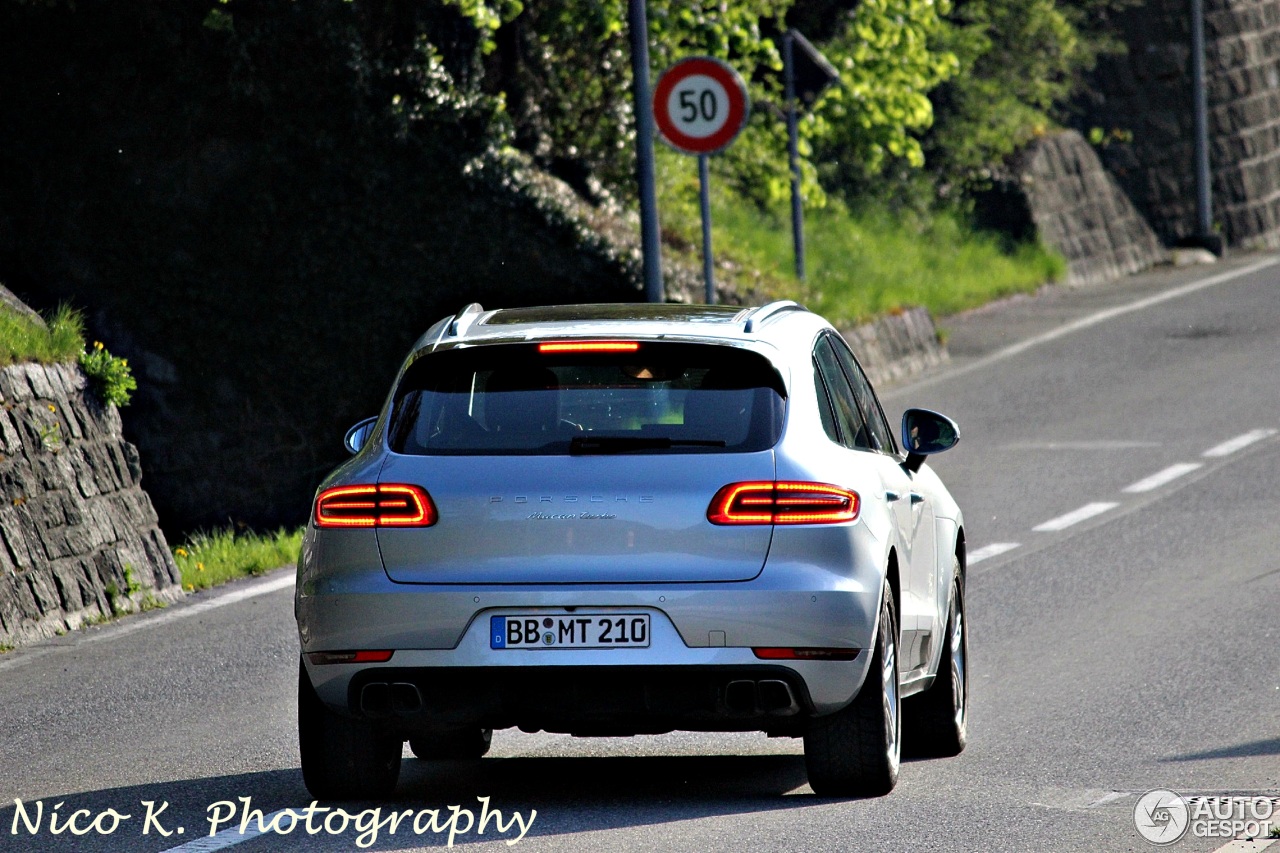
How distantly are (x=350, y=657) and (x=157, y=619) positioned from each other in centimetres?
560

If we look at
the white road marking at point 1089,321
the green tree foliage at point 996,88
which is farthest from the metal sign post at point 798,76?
the green tree foliage at point 996,88

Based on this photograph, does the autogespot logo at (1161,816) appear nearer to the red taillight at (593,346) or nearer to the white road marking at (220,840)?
the red taillight at (593,346)

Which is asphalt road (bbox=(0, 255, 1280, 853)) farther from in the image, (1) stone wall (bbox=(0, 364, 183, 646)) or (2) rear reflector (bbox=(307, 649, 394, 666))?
(2) rear reflector (bbox=(307, 649, 394, 666))

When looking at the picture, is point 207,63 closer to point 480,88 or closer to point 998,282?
point 480,88

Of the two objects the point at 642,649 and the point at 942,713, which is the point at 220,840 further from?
the point at 942,713

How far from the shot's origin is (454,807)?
694 cm

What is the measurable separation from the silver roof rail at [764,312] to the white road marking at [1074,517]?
670cm

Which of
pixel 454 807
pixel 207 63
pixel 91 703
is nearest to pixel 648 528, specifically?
pixel 454 807

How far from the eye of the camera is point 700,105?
1830cm

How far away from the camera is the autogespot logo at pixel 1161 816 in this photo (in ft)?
21.0

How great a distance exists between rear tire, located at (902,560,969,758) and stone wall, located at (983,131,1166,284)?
79.4 ft

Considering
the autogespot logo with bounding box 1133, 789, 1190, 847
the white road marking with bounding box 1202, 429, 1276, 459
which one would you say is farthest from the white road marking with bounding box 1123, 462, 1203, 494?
the autogespot logo with bounding box 1133, 789, 1190, 847

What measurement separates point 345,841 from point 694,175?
21279 mm

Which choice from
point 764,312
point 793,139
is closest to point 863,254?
point 793,139
